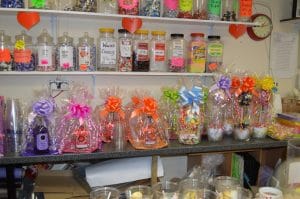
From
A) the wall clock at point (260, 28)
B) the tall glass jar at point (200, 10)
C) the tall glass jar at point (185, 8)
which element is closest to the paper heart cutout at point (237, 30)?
the wall clock at point (260, 28)

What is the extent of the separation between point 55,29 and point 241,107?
4.00ft

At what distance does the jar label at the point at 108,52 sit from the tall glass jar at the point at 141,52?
0.44 feet

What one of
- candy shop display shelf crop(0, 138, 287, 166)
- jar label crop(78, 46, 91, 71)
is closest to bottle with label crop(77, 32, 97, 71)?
jar label crop(78, 46, 91, 71)

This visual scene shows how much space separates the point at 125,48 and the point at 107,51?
11 cm

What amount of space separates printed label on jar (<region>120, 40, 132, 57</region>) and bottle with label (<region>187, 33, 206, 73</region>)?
1.36 ft

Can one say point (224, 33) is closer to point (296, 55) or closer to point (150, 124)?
point (296, 55)

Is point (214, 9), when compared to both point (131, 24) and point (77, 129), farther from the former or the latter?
point (77, 129)

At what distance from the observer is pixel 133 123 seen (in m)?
1.77

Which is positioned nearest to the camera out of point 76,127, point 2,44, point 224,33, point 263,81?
point 76,127

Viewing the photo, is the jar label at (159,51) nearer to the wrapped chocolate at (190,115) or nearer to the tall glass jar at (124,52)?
the tall glass jar at (124,52)

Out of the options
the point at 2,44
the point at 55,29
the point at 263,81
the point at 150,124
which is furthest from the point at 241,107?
the point at 2,44

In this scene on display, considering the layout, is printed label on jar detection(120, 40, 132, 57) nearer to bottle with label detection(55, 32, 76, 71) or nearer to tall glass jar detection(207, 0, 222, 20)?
bottle with label detection(55, 32, 76, 71)

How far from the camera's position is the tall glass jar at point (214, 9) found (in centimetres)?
203

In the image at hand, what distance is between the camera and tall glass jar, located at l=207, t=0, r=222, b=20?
2.03 meters
